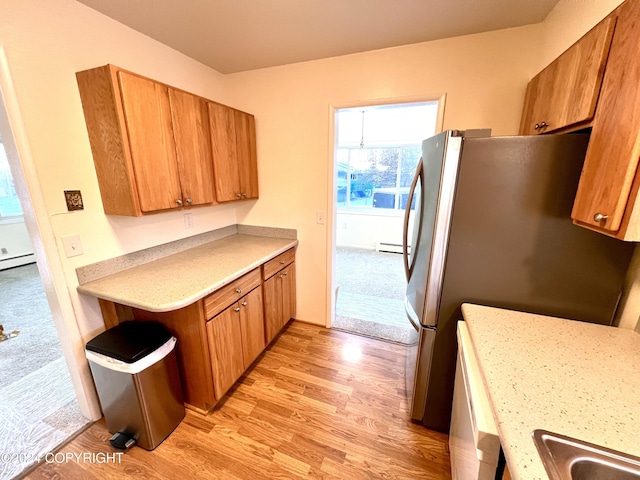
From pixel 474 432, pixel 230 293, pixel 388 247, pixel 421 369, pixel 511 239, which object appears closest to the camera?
pixel 474 432

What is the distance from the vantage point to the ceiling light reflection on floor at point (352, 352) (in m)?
2.18

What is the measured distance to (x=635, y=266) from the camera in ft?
3.52

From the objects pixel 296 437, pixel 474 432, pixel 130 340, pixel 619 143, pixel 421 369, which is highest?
pixel 619 143

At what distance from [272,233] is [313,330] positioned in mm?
1071

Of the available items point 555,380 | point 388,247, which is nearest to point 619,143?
point 555,380

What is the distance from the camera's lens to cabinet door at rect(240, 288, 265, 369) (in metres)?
1.82

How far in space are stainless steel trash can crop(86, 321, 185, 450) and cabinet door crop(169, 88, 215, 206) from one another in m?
0.88

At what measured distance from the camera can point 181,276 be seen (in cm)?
158

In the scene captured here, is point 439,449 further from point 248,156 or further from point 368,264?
point 368,264

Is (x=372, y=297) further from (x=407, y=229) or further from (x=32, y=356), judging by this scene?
(x=32, y=356)

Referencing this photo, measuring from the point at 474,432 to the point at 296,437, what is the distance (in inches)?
44.3

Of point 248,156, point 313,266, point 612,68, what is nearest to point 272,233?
point 313,266

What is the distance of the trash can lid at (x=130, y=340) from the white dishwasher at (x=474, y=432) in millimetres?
1491

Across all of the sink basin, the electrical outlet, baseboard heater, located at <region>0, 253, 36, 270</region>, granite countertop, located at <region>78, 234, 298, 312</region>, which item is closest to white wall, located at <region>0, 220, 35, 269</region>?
baseboard heater, located at <region>0, 253, 36, 270</region>
